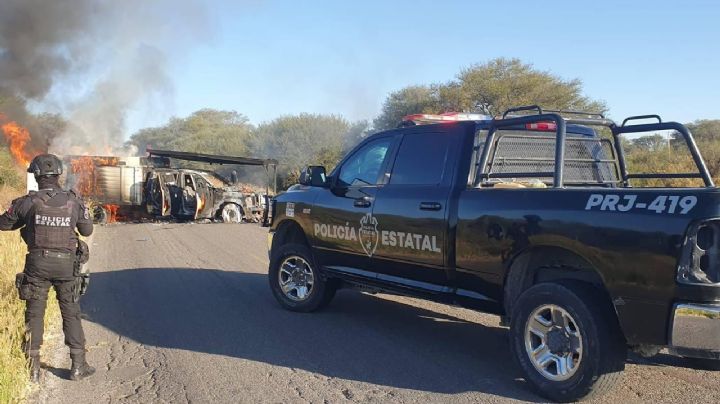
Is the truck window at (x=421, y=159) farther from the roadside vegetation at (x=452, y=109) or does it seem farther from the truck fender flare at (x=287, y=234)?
the roadside vegetation at (x=452, y=109)

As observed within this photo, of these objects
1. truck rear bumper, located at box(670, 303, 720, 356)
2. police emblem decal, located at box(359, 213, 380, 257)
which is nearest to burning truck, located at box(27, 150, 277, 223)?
police emblem decal, located at box(359, 213, 380, 257)

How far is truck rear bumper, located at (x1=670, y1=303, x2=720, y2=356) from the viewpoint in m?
3.68

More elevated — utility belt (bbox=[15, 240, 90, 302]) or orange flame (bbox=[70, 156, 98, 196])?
orange flame (bbox=[70, 156, 98, 196])

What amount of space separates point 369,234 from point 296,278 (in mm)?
1473

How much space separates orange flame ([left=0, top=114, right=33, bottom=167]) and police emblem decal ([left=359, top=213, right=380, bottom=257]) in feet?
81.5

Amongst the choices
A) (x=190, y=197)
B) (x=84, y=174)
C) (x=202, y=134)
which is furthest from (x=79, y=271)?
(x=202, y=134)

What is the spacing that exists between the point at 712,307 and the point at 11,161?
28016mm

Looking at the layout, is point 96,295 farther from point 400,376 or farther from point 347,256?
point 400,376

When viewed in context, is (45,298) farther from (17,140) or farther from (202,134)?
(202,134)

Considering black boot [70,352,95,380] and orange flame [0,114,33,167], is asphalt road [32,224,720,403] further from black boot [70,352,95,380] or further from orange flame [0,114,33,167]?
orange flame [0,114,33,167]

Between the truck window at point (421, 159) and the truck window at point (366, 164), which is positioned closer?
the truck window at point (421, 159)

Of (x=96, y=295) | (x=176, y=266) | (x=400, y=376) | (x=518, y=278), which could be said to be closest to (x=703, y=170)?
(x=518, y=278)

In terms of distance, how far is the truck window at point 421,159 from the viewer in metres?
5.60

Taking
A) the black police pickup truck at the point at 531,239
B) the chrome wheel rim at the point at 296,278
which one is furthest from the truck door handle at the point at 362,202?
the chrome wheel rim at the point at 296,278
